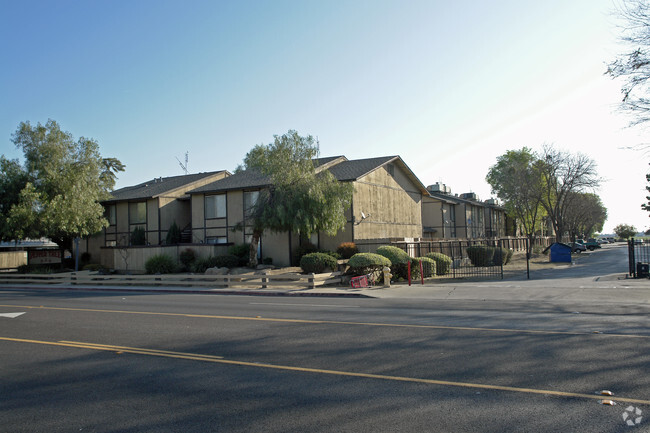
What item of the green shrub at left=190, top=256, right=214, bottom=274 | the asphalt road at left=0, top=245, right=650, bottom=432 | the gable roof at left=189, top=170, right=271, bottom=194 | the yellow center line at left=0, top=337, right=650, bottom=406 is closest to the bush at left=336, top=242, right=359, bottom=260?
the gable roof at left=189, top=170, right=271, bottom=194

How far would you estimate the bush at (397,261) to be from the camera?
25438 mm

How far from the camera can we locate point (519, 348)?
27.6 feet

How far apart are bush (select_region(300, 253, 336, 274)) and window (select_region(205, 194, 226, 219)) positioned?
35.0 ft

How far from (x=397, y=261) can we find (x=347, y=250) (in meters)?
4.97

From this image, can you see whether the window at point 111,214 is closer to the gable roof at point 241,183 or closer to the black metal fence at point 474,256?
the gable roof at point 241,183

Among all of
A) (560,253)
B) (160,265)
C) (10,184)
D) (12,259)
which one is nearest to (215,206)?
(160,265)

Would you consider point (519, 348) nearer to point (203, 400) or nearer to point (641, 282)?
point (203, 400)

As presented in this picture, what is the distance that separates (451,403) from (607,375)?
2537 mm

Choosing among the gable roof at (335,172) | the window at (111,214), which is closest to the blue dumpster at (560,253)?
the gable roof at (335,172)

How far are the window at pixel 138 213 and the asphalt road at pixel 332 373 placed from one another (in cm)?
2715

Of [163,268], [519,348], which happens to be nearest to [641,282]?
[519,348]

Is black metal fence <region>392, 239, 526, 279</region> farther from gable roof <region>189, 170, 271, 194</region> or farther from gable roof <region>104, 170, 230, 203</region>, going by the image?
gable roof <region>104, 170, 230, 203</region>

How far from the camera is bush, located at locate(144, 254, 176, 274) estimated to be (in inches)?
1226

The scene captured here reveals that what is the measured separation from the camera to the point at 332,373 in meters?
7.18
